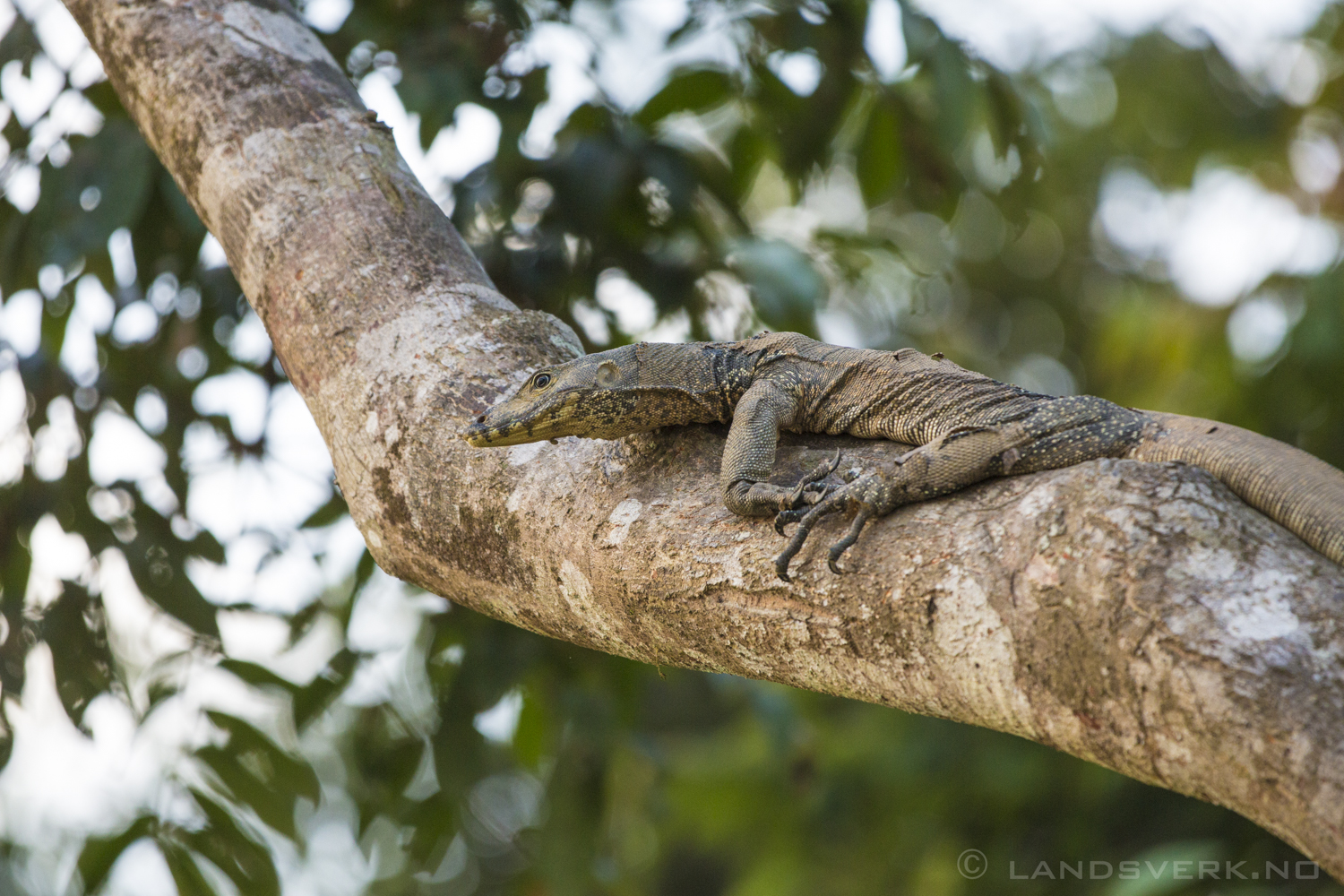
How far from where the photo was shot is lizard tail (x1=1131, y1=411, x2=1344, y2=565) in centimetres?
155

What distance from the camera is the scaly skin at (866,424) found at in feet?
5.47

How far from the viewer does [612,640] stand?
1.86 m

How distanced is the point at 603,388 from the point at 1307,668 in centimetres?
134

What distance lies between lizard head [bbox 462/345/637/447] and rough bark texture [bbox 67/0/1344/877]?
0.16 feet

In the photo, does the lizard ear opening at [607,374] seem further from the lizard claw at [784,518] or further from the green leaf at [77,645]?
the green leaf at [77,645]

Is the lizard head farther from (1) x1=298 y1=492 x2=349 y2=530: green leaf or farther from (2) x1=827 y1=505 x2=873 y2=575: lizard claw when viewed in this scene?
(1) x1=298 y1=492 x2=349 y2=530: green leaf

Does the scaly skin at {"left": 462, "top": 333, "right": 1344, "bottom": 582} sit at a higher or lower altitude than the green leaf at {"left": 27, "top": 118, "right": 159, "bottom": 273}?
higher

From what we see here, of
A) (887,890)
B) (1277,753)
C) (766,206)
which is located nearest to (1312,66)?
(766,206)

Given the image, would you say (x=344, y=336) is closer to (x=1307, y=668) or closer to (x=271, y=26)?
(x=271, y=26)

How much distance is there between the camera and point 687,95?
3602 mm


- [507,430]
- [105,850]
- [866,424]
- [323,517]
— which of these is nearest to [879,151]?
[866,424]

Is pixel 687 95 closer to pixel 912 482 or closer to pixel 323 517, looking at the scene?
pixel 323 517

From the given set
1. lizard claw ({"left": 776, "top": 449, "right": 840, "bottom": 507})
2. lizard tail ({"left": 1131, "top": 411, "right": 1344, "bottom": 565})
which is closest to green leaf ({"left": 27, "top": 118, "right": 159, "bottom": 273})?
lizard claw ({"left": 776, "top": 449, "right": 840, "bottom": 507})

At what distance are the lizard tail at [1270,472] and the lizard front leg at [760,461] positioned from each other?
0.61 metres
